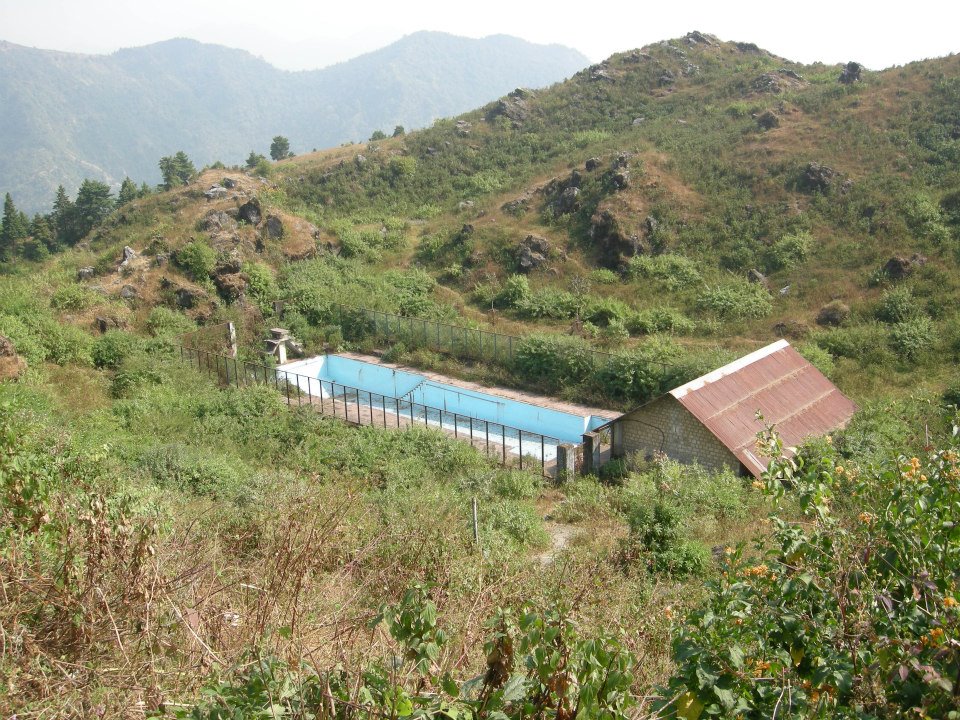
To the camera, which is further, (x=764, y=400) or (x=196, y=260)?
(x=196, y=260)

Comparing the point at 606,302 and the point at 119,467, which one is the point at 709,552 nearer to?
the point at 119,467

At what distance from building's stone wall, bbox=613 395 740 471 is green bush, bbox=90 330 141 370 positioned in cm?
1472

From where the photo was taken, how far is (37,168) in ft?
616

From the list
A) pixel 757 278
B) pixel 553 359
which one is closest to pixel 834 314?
pixel 757 278

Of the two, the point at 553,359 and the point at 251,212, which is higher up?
the point at 251,212

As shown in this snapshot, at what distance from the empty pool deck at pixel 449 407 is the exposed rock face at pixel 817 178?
18.0 metres

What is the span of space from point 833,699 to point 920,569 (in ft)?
2.55

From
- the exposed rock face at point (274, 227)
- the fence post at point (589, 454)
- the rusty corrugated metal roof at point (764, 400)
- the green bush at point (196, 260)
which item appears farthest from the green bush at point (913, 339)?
the exposed rock face at point (274, 227)

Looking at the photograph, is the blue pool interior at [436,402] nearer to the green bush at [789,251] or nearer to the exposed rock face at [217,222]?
the exposed rock face at [217,222]

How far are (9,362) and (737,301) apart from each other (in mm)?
22299

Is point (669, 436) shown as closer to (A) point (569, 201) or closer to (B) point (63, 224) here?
(A) point (569, 201)

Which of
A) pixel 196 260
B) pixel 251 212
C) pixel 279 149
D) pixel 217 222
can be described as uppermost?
pixel 279 149

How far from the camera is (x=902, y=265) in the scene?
2603 centimetres

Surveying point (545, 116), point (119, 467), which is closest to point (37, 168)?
point (545, 116)
